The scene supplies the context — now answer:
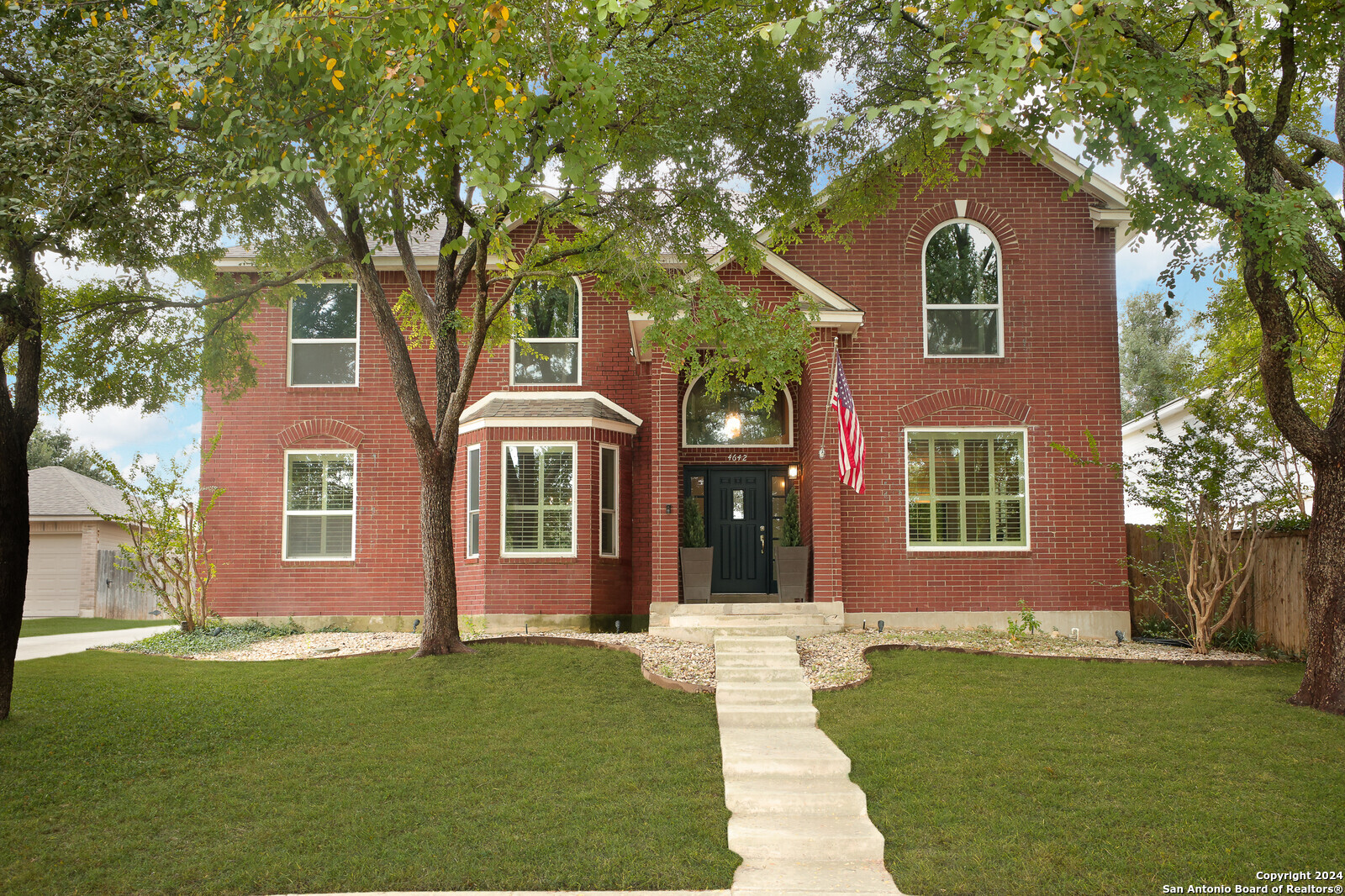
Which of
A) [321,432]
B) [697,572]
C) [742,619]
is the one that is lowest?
[742,619]

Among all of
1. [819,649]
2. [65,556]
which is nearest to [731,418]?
[819,649]

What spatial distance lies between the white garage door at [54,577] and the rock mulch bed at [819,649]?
1260cm

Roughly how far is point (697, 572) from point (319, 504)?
6606mm

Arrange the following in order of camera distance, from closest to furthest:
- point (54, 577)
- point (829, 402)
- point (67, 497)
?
point (829, 402), point (54, 577), point (67, 497)

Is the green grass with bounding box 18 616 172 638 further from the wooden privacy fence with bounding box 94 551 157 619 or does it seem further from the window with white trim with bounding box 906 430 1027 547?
the window with white trim with bounding box 906 430 1027 547

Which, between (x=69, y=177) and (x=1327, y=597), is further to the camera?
(x=1327, y=597)

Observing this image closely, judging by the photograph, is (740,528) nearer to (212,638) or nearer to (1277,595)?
(1277,595)

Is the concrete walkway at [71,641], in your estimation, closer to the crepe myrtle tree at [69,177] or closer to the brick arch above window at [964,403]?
the crepe myrtle tree at [69,177]

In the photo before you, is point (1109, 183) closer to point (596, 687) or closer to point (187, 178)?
point (596, 687)

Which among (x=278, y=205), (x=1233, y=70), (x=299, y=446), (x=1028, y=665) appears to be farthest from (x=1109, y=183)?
(x=299, y=446)

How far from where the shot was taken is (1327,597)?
8.27 metres

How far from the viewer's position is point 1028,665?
995 cm

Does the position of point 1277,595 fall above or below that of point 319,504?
below

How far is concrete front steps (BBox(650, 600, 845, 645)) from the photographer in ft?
36.7
